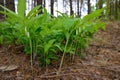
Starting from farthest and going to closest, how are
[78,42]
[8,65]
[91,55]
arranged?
[91,55] → [78,42] → [8,65]

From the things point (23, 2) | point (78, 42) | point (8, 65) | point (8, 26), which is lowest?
point (8, 65)

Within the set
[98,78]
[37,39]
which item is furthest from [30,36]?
[98,78]

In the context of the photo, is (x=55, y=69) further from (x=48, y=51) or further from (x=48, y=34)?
(x=48, y=34)

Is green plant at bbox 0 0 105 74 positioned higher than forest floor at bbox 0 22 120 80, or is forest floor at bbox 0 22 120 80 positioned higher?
green plant at bbox 0 0 105 74

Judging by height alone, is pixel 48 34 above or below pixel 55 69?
above

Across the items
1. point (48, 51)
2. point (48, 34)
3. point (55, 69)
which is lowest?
point (55, 69)

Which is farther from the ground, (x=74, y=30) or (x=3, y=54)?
(x=74, y=30)

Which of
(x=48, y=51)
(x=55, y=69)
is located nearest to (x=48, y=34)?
(x=48, y=51)

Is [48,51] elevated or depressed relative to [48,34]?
depressed

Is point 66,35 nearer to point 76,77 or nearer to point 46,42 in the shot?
point 46,42

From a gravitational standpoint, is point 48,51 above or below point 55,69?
above

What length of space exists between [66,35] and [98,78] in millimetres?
543

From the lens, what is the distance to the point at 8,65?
2.22 metres

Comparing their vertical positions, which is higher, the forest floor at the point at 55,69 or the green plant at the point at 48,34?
the green plant at the point at 48,34
